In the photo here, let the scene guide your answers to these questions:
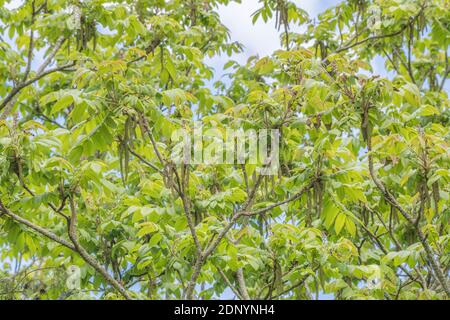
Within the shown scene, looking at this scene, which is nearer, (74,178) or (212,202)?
(74,178)

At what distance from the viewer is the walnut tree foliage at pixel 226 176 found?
398 centimetres

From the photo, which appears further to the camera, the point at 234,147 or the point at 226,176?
A: the point at 226,176

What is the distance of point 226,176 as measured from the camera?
5.14 m

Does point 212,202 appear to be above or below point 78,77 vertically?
below

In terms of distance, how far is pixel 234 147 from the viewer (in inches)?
154

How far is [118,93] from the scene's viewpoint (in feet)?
13.3

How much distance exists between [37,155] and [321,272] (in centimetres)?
210

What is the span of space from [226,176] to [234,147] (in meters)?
1.26

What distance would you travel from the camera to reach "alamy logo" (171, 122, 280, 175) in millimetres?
3857

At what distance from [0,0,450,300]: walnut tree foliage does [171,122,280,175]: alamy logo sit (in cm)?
7
